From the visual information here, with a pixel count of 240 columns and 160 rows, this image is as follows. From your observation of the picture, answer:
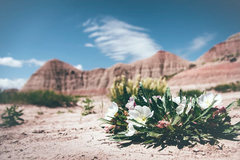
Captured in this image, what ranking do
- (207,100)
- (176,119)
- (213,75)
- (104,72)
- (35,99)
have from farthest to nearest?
1. (104,72)
2. (213,75)
3. (35,99)
4. (207,100)
5. (176,119)

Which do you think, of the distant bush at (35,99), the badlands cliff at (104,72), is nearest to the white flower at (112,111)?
the distant bush at (35,99)

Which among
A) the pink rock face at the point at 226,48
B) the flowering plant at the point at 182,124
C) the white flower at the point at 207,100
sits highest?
the pink rock face at the point at 226,48

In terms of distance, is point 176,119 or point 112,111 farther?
point 112,111

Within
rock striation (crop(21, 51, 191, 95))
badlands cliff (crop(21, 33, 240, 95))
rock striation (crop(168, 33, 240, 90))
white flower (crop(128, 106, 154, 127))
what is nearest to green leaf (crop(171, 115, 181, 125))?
white flower (crop(128, 106, 154, 127))

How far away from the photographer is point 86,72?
73.9 metres

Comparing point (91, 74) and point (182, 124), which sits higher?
point (91, 74)

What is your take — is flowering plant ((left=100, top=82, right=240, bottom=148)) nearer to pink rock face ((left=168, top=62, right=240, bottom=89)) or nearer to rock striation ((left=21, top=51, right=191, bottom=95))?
pink rock face ((left=168, top=62, right=240, bottom=89))

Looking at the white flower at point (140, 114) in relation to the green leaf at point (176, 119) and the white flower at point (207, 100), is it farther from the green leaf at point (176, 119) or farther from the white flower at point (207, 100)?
the white flower at point (207, 100)

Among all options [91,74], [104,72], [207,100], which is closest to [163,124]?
[207,100]

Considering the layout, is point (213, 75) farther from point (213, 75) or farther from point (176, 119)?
point (176, 119)

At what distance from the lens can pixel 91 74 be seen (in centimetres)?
7269

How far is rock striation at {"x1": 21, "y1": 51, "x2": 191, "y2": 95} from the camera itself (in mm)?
64125

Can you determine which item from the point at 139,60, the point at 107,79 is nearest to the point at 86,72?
the point at 107,79

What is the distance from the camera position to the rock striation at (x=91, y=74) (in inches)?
2525
